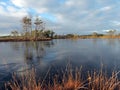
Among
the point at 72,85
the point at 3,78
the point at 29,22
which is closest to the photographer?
the point at 72,85

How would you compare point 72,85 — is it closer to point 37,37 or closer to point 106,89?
point 106,89

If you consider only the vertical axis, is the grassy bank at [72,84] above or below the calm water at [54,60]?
above

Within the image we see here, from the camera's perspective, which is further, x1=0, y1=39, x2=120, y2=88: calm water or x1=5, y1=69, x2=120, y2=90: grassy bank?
x1=0, y1=39, x2=120, y2=88: calm water

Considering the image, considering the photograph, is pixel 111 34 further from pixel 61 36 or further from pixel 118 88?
pixel 118 88

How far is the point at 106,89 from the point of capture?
4.77 meters

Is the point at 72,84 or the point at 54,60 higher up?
the point at 72,84

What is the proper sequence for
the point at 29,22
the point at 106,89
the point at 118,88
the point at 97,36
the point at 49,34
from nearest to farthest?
1. the point at 106,89
2. the point at 118,88
3. the point at 29,22
4. the point at 49,34
5. the point at 97,36

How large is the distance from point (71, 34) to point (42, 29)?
98.0ft

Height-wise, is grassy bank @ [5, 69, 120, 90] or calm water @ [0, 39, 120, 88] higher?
grassy bank @ [5, 69, 120, 90]

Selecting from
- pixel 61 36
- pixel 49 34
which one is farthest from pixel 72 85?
pixel 61 36

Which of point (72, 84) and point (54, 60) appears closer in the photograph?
point (72, 84)

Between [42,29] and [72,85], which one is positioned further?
[42,29]

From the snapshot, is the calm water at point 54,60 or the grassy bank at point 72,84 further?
the calm water at point 54,60

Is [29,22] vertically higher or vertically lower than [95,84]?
higher
